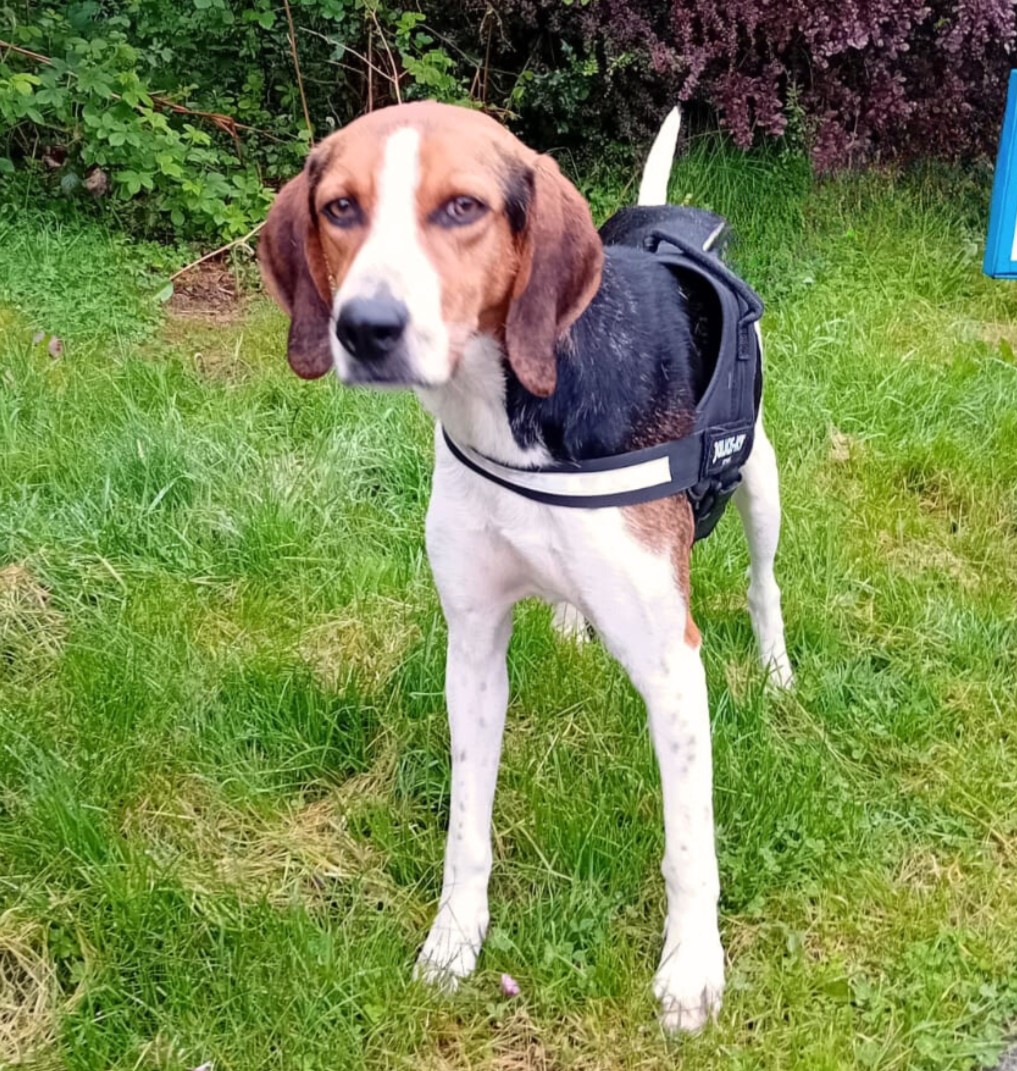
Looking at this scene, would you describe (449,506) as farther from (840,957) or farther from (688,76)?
(688,76)

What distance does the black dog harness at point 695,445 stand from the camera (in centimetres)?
239

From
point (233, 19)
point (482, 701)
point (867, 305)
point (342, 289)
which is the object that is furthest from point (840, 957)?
point (233, 19)

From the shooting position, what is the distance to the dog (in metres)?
2.08

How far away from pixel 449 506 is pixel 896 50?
5188mm

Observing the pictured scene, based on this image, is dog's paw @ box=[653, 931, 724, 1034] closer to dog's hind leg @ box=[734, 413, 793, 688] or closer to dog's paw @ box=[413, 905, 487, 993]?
dog's paw @ box=[413, 905, 487, 993]

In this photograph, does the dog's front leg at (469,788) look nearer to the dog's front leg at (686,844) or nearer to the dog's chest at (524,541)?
the dog's chest at (524,541)

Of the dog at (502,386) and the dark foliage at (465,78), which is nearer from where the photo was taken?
the dog at (502,386)

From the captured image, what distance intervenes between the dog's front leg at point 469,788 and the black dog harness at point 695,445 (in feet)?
1.35

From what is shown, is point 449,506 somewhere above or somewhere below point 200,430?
above

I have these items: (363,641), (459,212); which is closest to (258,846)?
(363,641)

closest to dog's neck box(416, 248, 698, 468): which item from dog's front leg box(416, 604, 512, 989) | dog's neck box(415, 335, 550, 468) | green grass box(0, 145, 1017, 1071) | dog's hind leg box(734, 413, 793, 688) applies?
dog's neck box(415, 335, 550, 468)

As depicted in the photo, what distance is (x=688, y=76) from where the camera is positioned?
6.43m

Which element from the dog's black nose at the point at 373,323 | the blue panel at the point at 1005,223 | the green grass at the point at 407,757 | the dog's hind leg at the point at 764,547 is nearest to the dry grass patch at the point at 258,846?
the green grass at the point at 407,757

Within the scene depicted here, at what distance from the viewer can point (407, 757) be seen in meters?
3.23
